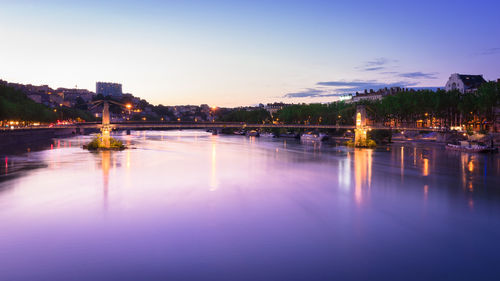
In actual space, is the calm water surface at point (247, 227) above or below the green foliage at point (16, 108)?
below

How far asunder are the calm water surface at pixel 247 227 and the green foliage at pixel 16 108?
3833 cm

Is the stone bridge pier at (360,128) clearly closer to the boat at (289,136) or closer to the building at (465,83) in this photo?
the building at (465,83)

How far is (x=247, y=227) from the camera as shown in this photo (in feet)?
57.4

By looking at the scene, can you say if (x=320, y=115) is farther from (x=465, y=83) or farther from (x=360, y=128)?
(x=360, y=128)

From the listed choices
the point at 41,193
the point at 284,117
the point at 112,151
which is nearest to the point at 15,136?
the point at 112,151

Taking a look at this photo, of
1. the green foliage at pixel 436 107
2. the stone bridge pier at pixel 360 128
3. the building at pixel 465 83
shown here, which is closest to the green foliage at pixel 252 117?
the green foliage at pixel 436 107

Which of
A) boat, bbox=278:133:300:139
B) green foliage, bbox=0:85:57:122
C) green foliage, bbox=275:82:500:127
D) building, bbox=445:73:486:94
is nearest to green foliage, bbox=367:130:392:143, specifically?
green foliage, bbox=275:82:500:127

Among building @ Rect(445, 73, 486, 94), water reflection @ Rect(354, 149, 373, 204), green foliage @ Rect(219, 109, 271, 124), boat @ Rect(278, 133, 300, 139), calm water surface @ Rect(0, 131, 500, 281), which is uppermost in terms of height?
building @ Rect(445, 73, 486, 94)

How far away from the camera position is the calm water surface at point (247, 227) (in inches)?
495

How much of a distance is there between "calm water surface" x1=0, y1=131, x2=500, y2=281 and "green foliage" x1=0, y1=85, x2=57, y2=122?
38.3 m

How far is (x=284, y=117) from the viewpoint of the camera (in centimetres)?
13962

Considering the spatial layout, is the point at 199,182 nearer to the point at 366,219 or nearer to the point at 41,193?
the point at 41,193

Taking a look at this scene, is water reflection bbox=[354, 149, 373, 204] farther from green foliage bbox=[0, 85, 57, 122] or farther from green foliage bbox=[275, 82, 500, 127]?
green foliage bbox=[0, 85, 57, 122]

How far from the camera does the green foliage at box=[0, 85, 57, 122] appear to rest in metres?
66.2
